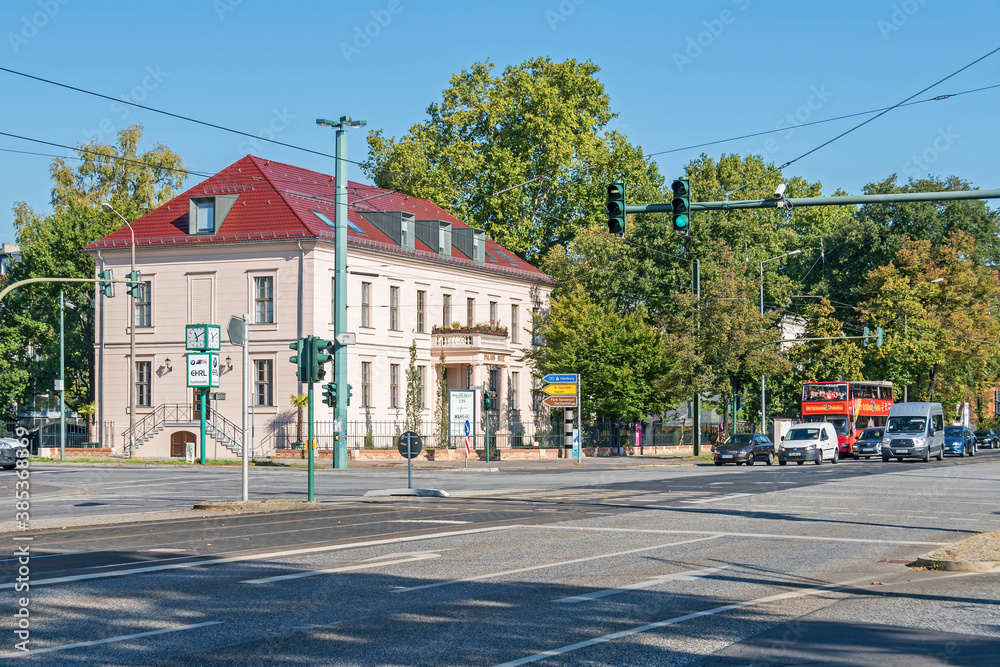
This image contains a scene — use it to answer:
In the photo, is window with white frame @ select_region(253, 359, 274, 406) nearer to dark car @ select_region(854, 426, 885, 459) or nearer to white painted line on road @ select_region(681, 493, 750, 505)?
dark car @ select_region(854, 426, 885, 459)

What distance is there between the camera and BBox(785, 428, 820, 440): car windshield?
2048 inches

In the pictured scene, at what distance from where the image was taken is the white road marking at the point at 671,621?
8.17m

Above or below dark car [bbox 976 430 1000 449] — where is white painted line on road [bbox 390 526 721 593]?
above

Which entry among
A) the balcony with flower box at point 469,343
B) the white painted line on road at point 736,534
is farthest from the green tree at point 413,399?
the white painted line on road at point 736,534

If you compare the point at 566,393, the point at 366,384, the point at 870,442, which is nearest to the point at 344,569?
the point at 566,393

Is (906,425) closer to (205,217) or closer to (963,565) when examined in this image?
(205,217)

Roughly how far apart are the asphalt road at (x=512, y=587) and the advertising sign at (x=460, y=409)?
885 inches

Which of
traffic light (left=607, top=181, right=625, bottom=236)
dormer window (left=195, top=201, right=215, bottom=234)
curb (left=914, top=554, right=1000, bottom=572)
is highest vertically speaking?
dormer window (left=195, top=201, right=215, bottom=234)

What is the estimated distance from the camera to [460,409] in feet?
152

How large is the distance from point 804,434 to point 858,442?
268 inches

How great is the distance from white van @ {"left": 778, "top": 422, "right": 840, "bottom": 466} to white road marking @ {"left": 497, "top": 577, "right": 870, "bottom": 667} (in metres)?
40.0

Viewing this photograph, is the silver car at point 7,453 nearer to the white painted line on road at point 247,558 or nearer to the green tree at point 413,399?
the green tree at point 413,399

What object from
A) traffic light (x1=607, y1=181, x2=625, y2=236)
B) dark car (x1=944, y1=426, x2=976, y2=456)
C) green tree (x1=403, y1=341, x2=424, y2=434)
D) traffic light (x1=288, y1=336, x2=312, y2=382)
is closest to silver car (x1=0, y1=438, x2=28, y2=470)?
green tree (x1=403, y1=341, x2=424, y2=434)

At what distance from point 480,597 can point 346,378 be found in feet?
133
